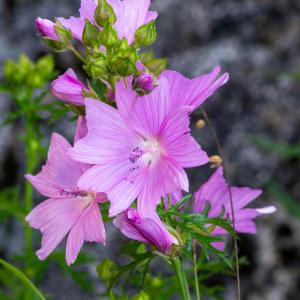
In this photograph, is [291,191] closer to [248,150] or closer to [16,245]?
[248,150]

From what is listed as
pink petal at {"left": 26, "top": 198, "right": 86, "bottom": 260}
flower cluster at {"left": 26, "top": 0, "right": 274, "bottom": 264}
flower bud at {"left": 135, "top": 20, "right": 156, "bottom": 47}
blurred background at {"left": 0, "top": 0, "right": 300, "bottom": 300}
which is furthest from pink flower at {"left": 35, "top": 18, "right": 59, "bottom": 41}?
blurred background at {"left": 0, "top": 0, "right": 300, "bottom": 300}

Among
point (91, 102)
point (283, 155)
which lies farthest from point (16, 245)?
point (91, 102)

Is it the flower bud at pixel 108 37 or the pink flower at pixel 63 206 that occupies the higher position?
the flower bud at pixel 108 37

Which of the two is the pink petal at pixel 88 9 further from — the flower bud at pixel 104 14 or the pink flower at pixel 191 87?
the pink flower at pixel 191 87

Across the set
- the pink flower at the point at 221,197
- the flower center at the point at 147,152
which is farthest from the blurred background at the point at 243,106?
the flower center at the point at 147,152

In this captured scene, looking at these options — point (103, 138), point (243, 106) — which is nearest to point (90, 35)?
point (103, 138)

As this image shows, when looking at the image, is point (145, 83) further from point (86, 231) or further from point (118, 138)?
point (86, 231)

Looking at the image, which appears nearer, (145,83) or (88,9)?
(145,83)

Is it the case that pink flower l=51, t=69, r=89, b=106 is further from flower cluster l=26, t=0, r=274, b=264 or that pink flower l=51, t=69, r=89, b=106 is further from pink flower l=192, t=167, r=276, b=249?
pink flower l=192, t=167, r=276, b=249
